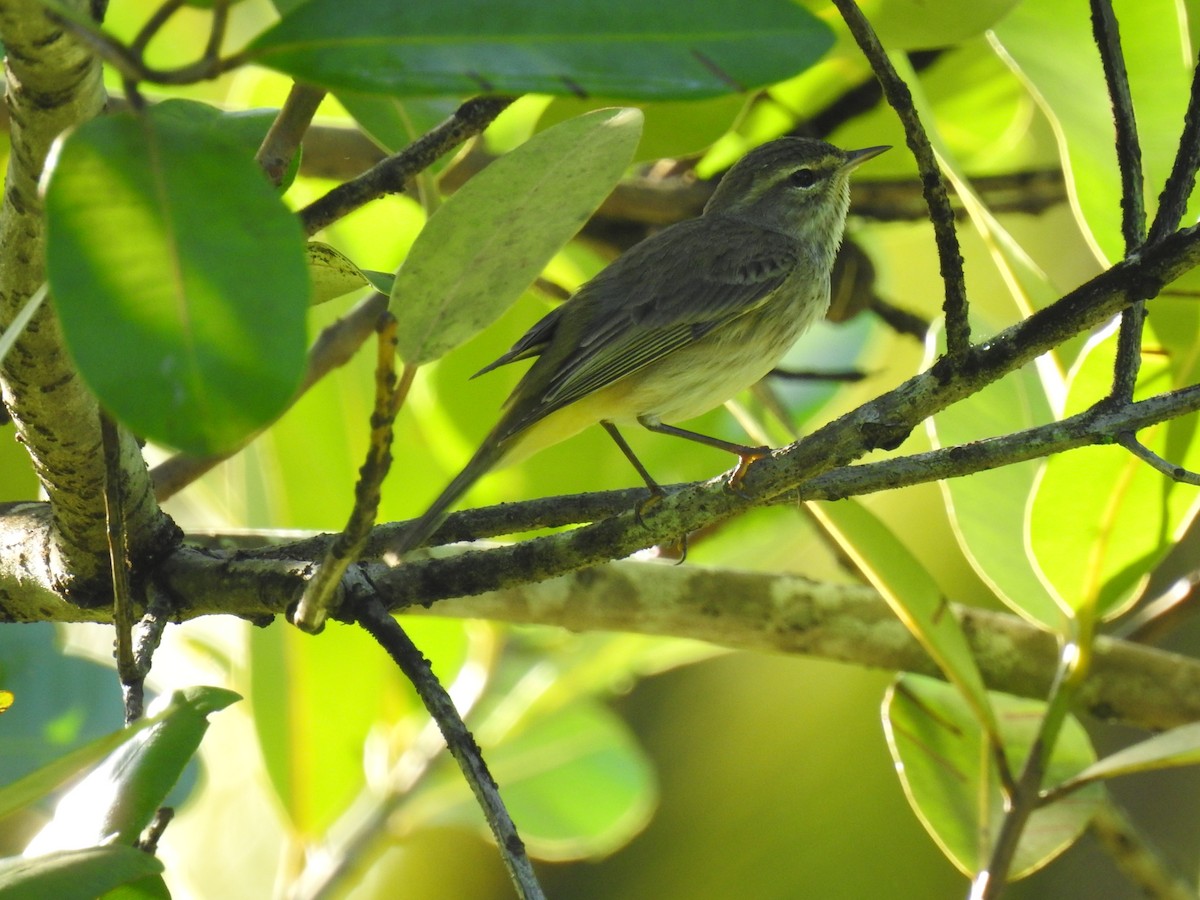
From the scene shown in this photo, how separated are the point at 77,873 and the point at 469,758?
1.36 feet

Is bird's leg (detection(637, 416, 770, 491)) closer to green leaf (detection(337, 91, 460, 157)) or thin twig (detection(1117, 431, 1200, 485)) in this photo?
green leaf (detection(337, 91, 460, 157))

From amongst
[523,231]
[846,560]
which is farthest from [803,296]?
[523,231]

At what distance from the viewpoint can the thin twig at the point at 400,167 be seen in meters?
1.51

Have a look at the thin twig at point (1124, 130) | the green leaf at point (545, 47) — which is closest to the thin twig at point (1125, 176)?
the thin twig at point (1124, 130)

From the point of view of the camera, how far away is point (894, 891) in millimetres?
5754

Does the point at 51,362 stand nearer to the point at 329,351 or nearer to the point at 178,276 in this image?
the point at 178,276

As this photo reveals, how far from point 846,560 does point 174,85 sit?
202cm

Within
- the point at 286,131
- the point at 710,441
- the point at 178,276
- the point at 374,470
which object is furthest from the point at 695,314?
the point at 178,276

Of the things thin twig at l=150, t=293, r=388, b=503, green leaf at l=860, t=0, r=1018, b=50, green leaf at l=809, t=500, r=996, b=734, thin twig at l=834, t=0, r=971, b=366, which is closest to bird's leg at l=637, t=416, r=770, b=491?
green leaf at l=809, t=500, r=996, b=734

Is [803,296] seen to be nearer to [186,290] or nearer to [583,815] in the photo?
[583,815]

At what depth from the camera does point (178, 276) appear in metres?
0.86

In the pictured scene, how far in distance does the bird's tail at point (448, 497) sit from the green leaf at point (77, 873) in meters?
0.63

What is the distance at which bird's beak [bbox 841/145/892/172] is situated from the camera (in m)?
2.87

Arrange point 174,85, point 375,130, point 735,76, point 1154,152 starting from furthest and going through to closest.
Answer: point 1154,152
point 375,130
point 735,76
point 174,85
